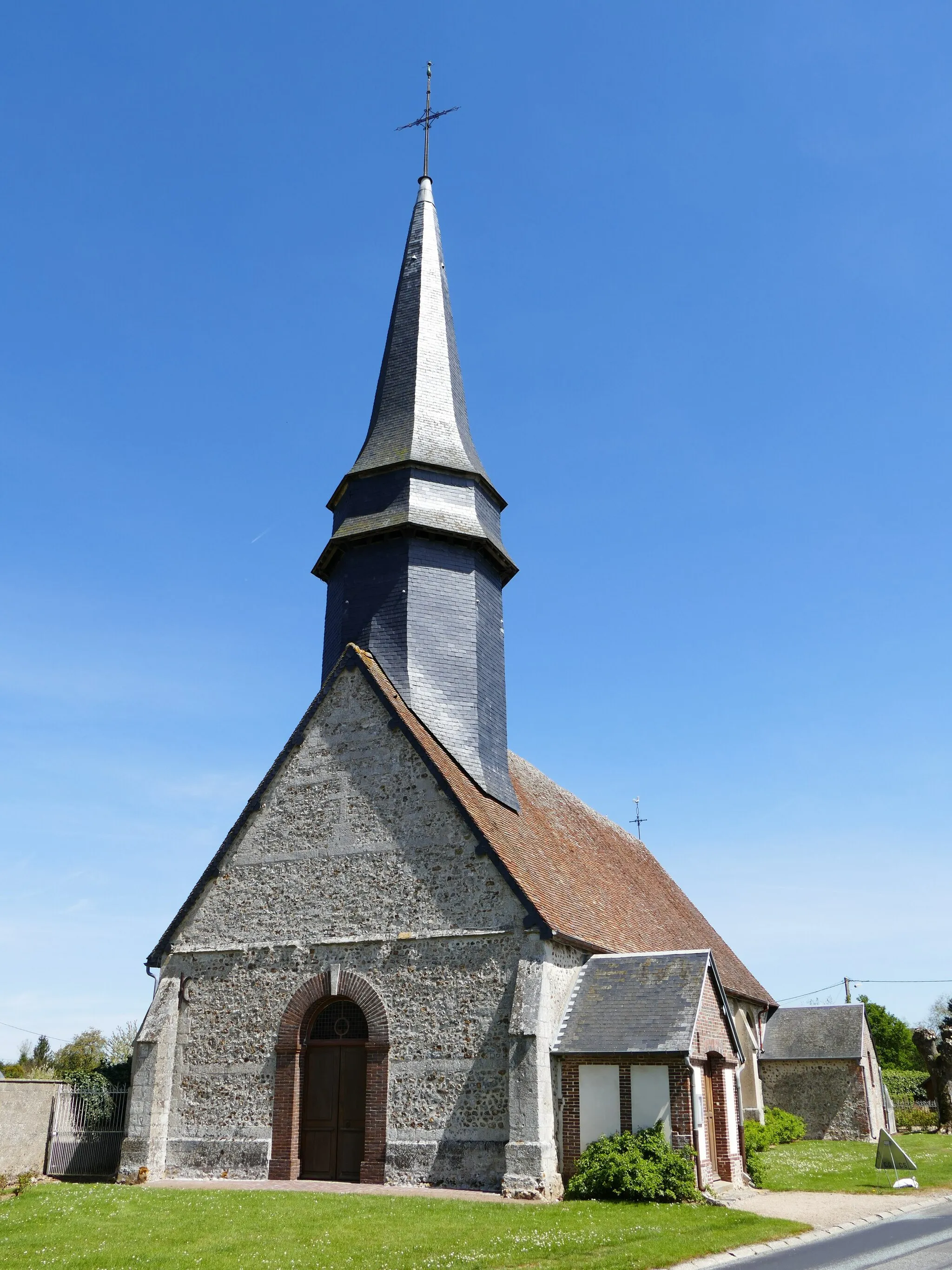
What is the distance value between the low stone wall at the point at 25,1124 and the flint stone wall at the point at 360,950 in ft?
6.77

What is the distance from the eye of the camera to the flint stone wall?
14391mm

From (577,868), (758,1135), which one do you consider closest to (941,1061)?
(758,1135)

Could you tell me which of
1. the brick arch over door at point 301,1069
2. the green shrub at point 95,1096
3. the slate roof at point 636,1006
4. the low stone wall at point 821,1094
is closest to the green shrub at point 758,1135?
the low stone wall at point 821,1094

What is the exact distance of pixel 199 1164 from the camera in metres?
15.7

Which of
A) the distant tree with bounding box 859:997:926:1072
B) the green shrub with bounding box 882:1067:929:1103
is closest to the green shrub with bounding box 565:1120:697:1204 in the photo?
the green shrub with bounding box 882:1067:929:1103

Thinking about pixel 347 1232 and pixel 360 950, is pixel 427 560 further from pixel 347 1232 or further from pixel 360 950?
pixel 347 1232

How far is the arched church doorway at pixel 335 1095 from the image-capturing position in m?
15.1

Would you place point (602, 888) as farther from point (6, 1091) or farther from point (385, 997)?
point (6, 1091)

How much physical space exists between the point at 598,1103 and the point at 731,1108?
242 cm

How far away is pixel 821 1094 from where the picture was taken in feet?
89.0

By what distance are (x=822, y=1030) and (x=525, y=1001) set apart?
17.7 m

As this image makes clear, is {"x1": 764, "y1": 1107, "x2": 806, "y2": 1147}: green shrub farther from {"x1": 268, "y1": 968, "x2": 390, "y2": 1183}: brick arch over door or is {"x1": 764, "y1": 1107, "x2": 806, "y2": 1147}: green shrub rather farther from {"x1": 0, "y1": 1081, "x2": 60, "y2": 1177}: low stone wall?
{"x1": 0, "y1": 1081, "x2": 60, "y2": 1177}: low stone wall

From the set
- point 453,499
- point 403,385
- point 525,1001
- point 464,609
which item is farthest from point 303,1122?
point 403,385

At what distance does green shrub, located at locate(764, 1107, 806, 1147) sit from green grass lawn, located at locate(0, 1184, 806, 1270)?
44.2 ft
